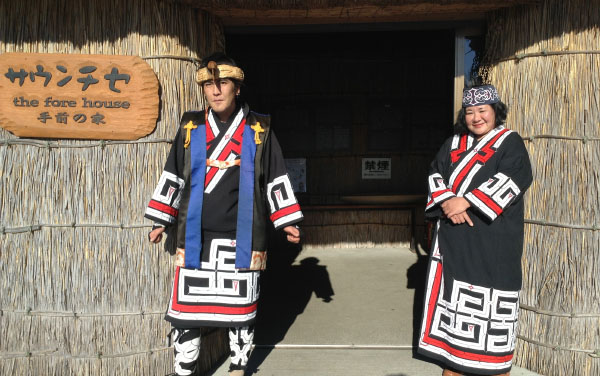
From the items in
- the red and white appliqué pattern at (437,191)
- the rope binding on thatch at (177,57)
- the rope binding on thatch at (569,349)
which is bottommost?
the rope binding on thatch at (569,349)

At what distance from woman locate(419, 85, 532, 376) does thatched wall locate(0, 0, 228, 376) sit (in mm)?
1657

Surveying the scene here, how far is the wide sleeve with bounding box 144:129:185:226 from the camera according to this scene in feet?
7.44

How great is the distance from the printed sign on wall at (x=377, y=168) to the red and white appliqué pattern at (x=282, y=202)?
405cm

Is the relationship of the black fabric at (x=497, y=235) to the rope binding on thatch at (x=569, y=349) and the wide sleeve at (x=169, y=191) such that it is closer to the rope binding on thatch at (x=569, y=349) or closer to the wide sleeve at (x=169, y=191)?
the rope binding on thatch at (x=569, y=349)

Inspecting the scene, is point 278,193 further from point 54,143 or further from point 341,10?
point 54,143

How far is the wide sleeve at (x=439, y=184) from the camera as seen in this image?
227 centimetres

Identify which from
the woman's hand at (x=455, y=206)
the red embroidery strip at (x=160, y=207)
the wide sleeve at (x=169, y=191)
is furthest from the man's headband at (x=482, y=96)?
the red embroidery strip at (x=160, y=207)

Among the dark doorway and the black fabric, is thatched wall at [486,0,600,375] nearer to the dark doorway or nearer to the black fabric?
the black fabric

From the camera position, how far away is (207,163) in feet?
7.39

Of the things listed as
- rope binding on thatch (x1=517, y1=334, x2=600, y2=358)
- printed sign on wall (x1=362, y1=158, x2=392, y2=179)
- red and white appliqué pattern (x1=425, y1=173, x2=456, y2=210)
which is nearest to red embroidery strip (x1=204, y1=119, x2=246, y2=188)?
red and white appliqué pattern (x1=425, y1=173, x2=456, y2=210)

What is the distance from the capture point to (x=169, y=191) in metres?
2.29

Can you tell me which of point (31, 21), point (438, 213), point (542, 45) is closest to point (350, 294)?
point (438, 213)

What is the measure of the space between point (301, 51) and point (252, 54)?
0.70m

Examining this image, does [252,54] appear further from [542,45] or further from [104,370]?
[104,370]
